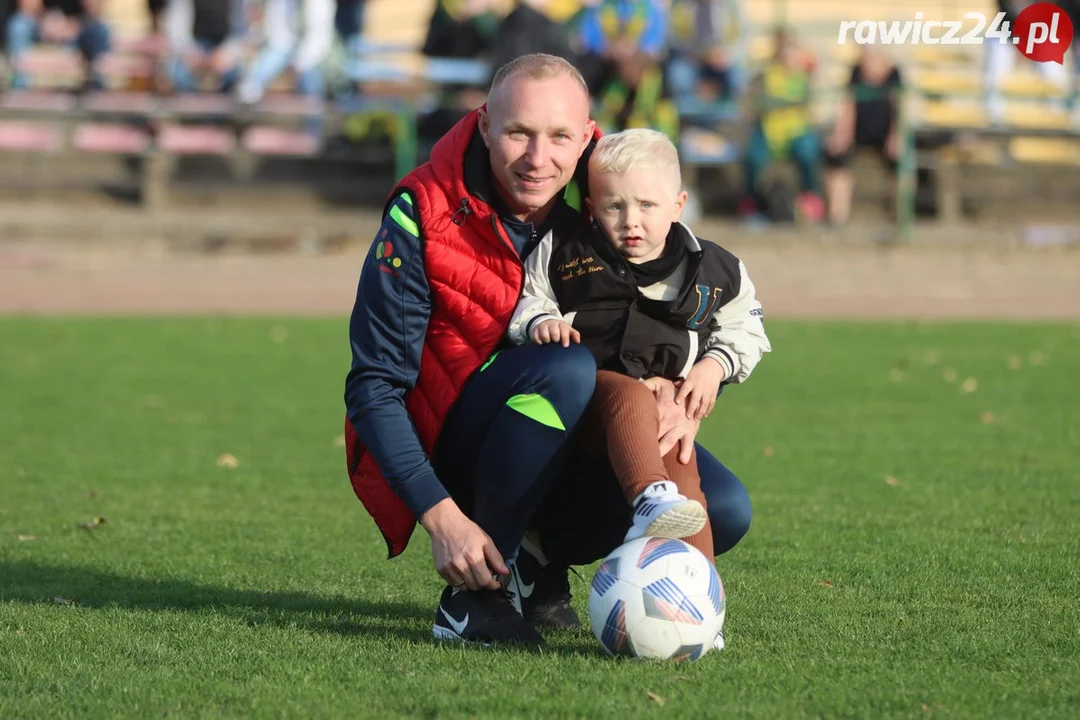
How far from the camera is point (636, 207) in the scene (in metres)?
4.34

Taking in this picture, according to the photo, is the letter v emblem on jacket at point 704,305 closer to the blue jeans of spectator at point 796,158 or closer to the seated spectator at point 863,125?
the blue jeans of spectator at point 796,158

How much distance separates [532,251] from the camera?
4457 mm

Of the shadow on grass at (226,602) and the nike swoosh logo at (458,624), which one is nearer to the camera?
the nike swoosh logo at (458,624)

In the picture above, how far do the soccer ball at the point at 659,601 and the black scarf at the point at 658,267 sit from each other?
0.73 m

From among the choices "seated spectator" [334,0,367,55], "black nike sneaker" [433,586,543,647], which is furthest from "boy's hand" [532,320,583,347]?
"seated spectator" [334,0,367,55]

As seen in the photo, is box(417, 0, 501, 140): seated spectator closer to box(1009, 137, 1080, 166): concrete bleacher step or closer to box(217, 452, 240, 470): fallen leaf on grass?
box(1009, 137, 1080, 166): concrete bleacher step

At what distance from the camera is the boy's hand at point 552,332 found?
4246 millimetres

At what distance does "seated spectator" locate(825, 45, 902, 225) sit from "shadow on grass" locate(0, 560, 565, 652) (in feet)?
43.3

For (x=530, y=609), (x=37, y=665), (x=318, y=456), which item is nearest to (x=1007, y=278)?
(x=318, y=456)

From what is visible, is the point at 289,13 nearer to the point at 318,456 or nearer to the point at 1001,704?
the point at 318,456

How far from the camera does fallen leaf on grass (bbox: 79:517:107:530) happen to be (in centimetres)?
630

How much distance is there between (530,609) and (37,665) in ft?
4.53

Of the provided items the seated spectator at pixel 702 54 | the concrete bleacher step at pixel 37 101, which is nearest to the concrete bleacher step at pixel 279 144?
the concrete bleacher step at pixel 37 101

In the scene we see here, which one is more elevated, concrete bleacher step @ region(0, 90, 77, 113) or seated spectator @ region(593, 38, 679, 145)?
seated spectator @ region(593, 38, 679, 145)
